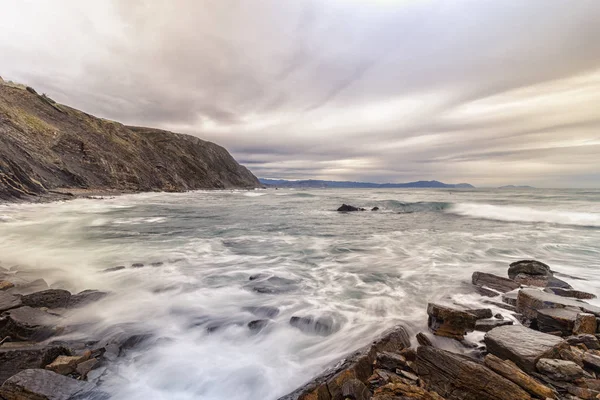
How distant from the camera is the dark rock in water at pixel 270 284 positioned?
22.1ft

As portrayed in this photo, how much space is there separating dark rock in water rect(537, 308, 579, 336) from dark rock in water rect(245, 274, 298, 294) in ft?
15.4

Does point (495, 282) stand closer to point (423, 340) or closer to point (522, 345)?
point (423, 340)

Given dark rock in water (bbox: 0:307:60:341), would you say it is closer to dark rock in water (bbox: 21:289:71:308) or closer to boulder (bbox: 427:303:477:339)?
dark rock in water (bbox: 21:289:71:308)

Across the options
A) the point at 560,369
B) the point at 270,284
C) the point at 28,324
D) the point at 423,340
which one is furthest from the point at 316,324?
the point at 28,324

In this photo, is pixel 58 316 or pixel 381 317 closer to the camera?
pixel 58 316

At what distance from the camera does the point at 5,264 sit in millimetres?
7137

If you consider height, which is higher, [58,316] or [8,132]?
[8,132]

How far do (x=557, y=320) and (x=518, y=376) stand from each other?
6.38ft

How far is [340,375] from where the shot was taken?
294cm

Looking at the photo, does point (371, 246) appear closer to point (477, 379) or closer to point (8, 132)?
point (477, 379)

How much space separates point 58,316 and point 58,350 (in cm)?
158

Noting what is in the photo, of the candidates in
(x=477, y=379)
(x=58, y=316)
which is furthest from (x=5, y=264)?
(x=477, y=379)

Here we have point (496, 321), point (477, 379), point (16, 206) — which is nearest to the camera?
point (477, 379)

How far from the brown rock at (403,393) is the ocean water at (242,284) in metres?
1.36
